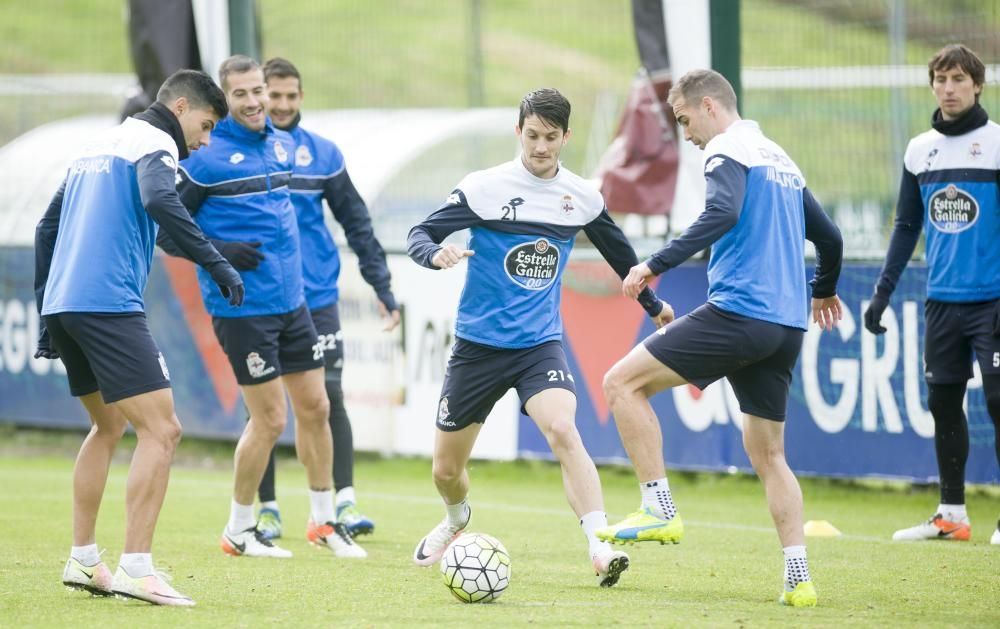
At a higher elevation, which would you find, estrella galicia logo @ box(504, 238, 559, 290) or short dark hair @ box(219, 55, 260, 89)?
short dark hair @ box(219, 55, 260, 89)

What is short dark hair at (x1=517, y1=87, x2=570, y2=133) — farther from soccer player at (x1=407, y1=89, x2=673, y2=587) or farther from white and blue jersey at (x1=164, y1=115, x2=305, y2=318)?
white and blue jersey at (x1=164, y1=115, x2=305, y2=318)

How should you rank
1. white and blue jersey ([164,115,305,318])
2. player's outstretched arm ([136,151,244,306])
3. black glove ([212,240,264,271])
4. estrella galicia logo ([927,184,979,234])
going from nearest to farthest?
1. player's outstretched arm ([136,151,244,306])
2. black glove ([212,240,264,271])
3. white and blue jersey ([164,115,305,318])
4. estrella galicia logo ([927,184,979,234])

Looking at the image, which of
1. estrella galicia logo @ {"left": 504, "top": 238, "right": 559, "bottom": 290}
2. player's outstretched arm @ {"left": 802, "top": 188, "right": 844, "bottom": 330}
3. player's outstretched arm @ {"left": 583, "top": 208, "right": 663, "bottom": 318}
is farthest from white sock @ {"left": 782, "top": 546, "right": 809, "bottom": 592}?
estrella galicia logo @ {"left": 504, "top": 238, "right": 559, "bottom": 290}

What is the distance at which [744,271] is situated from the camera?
21.3 feet

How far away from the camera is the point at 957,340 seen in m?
8.66

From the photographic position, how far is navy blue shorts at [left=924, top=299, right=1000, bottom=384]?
8.48m

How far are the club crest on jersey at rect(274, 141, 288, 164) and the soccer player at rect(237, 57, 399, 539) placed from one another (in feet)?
1.18

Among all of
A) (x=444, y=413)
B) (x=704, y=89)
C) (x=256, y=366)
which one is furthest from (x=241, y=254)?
(x=704, y=89)

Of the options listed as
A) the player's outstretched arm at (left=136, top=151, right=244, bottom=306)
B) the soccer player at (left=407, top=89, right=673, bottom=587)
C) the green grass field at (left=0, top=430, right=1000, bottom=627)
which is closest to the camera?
the green grass field at (left=0, top=430, right=1000, bottom=627)

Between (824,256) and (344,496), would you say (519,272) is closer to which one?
(824,256)

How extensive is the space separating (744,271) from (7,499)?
21.5 feet

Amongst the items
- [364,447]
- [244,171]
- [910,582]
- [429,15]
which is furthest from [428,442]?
[429,15]

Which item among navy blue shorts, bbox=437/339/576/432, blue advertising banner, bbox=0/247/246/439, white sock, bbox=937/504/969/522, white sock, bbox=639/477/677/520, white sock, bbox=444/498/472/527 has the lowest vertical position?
blue advertising banner, bbox=0/247/246/439

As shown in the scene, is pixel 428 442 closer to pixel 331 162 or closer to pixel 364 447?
pixel 364 447
